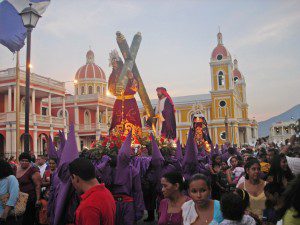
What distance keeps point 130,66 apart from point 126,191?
8.62 meters

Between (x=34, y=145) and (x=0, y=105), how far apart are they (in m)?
4.73

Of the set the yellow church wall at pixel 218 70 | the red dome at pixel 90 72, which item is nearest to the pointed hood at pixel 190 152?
the red dome at pixel 90 72

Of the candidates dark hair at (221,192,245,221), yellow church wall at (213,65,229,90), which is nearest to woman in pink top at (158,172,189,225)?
→ dark hair at (221,192,245,221)

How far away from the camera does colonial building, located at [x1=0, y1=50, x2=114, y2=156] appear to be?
92.4ft

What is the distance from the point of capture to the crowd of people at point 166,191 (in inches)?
103

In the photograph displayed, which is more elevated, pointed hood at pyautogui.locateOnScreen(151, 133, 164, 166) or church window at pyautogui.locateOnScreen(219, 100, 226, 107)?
church window at pyautogui.locateOnScreen(219, 100, 226, 107)

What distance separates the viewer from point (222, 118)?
57344mm

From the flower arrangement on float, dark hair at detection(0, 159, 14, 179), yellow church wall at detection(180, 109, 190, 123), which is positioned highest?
yellow church wall at detection(180, 109, 190, 123)

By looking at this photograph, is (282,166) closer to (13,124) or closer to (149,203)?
(149,203)

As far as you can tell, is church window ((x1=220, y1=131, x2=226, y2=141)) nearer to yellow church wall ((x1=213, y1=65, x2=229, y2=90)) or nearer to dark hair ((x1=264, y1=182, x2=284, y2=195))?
yellow church wall ((x1=213, y1=65, x2=229, y2=90))

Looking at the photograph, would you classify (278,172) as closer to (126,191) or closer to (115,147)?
(126,191)

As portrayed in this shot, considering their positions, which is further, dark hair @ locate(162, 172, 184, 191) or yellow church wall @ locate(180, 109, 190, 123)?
yellow church wall @ locate(180, 109, 190, 123)

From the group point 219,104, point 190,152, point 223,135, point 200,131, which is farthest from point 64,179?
point 219,104

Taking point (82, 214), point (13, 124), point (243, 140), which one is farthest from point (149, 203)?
point (243, 140)
